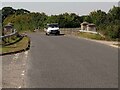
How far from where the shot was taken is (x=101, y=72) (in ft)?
50.4

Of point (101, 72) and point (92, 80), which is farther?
point (101, 72)

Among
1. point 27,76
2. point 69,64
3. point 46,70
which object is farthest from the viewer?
point 69,64

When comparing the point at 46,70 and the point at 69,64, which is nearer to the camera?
the point at 46,70

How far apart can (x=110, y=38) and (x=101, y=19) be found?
1330 inches

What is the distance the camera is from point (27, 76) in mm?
14555

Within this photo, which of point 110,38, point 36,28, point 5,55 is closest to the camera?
point 5,55

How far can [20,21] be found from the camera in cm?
9475

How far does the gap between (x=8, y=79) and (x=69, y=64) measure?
4.67m

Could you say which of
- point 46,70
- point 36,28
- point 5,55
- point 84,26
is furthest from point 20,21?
point 46,70

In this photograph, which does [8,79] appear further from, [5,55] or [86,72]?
[5,55]

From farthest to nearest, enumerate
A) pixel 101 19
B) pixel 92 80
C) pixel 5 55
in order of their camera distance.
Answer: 1. pixel 101 19
2. pixel 5 55
3. pixel 92 80

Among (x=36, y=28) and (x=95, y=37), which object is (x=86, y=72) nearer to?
(x=95, y=37)

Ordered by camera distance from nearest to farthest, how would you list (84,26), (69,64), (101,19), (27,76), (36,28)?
(27,76), (69,64), (84,26), (101,19), (36,28)

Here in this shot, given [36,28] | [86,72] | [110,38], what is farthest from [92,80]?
[36,28]
